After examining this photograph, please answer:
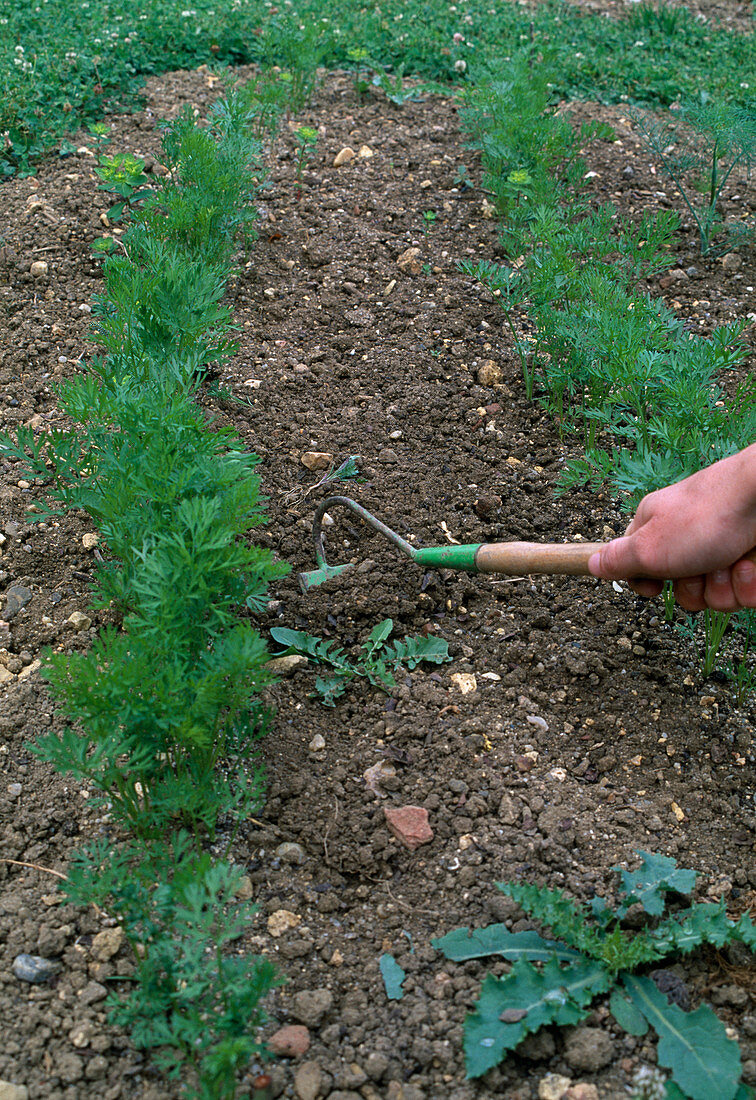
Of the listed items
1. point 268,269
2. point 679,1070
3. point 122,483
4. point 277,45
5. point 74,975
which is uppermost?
point 277,45

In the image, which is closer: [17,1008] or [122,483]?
[17,1008]

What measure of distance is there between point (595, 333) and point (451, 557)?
109 centimetres

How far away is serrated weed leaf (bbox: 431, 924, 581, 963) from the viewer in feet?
6.39

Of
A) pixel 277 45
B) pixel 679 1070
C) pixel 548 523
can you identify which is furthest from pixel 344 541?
pixel 277 45

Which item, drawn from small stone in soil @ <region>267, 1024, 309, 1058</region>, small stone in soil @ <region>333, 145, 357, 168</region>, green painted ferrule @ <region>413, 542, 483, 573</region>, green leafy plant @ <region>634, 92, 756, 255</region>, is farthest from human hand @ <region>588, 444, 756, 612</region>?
small stone in soil @ <region>333, 145, 357, 168</region>

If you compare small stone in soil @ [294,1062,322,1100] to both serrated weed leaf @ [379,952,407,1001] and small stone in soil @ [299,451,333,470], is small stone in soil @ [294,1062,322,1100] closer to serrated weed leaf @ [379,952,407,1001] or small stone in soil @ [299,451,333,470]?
serrated weed leaf @ [379,952,407,1001]

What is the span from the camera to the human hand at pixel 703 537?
2045mm

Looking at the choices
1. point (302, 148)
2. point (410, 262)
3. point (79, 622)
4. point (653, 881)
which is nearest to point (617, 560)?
point (653, 881)

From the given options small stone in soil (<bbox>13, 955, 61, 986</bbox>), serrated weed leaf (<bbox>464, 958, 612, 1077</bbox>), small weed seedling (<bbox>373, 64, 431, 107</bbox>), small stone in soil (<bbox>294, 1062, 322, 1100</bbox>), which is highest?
small weed seedling (<bbox>373, 64, 431, 107</bbox>)

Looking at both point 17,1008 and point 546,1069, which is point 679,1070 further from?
point 17,1008

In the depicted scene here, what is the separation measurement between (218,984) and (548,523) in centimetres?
192

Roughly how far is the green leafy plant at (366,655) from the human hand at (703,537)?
0.64m

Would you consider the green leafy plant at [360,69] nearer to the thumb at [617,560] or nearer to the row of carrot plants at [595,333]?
the row of carrot plants at [595,333]

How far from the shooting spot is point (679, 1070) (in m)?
1.76
